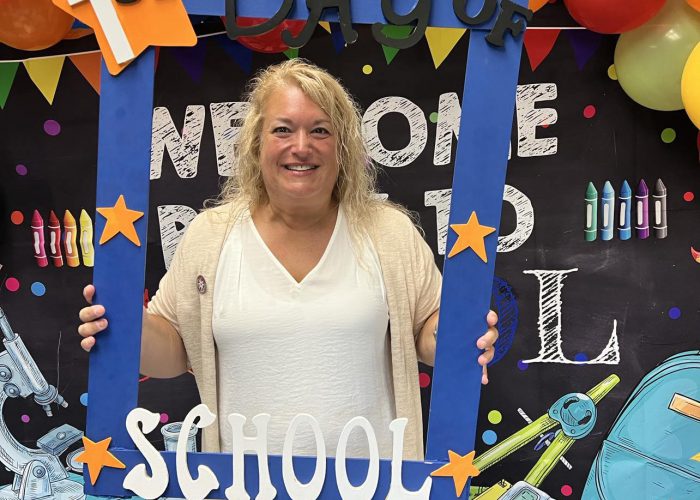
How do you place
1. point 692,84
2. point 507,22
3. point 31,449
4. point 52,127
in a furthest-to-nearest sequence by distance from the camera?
point 31,449
point 52,127
point 692,84
point 507,22

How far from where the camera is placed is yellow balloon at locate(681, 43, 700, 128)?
1635mm

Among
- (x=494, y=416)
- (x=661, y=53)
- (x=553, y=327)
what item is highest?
(x=661, y=53)

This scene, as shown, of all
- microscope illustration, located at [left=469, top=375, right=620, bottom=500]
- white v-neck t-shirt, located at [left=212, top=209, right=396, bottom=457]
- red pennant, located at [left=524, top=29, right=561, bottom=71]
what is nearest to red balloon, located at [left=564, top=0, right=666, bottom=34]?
red pennant, located at [left=524, top=29, right=561, bottom=71]

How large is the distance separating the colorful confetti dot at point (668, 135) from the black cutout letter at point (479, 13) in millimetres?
1123

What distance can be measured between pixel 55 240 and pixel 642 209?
1.72 metres

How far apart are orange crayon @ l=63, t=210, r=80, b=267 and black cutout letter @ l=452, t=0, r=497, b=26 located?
1.44 metres

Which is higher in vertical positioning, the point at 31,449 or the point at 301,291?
the point at 301,291

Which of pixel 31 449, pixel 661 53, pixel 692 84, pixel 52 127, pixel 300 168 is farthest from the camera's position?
pixel 31 449

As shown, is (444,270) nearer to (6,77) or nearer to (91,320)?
(91,320)

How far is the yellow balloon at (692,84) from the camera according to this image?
1.63 meters

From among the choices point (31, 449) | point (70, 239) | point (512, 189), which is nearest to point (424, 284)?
point (512, 189)

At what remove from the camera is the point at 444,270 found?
3.88ft

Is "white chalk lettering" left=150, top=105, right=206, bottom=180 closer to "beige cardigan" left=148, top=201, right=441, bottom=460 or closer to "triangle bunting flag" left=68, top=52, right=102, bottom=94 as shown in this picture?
"triangle bunting flag" left=68, top=52, right=102, bottom=94

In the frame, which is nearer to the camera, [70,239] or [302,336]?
[302,336]
